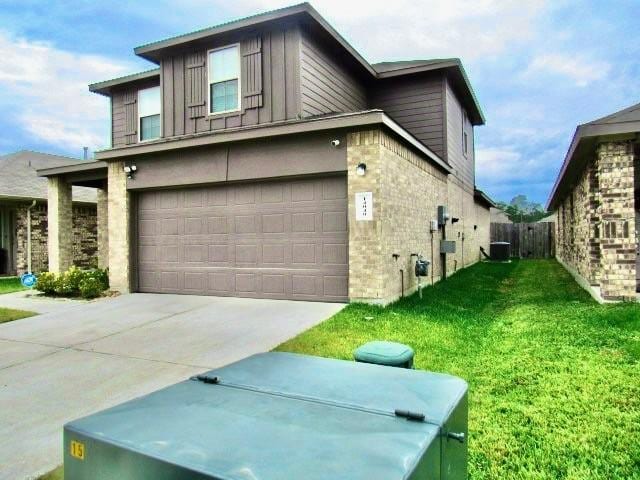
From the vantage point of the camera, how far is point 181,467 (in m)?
1.08

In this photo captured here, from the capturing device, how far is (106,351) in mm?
5410

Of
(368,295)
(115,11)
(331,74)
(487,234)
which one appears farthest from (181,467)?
(487,234)

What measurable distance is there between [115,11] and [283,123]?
520cm

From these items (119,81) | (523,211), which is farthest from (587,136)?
(523,211)

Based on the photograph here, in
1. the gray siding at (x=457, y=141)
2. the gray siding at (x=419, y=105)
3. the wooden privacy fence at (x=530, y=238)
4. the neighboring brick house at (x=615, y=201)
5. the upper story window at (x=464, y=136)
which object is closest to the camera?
the neighboring brick house at (x=615, y=201)

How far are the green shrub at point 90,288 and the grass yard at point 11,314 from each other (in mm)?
1415

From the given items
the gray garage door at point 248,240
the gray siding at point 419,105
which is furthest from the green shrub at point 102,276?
the gray siding at point 419,105

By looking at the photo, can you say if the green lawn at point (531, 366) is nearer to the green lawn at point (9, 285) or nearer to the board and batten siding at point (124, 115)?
the green lawn at point (9, 285)

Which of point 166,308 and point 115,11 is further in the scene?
point 115,11

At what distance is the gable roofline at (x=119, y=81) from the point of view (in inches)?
481

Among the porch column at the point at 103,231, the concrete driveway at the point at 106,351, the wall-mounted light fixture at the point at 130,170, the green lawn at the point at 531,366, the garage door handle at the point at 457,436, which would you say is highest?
the wall-mounted light fixture at the point at 130,170

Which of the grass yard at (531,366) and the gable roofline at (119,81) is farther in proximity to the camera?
the gable roofline at (119,81)

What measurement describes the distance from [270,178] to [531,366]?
18.9 feet

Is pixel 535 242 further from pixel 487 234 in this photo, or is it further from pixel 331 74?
pixel 331 74
